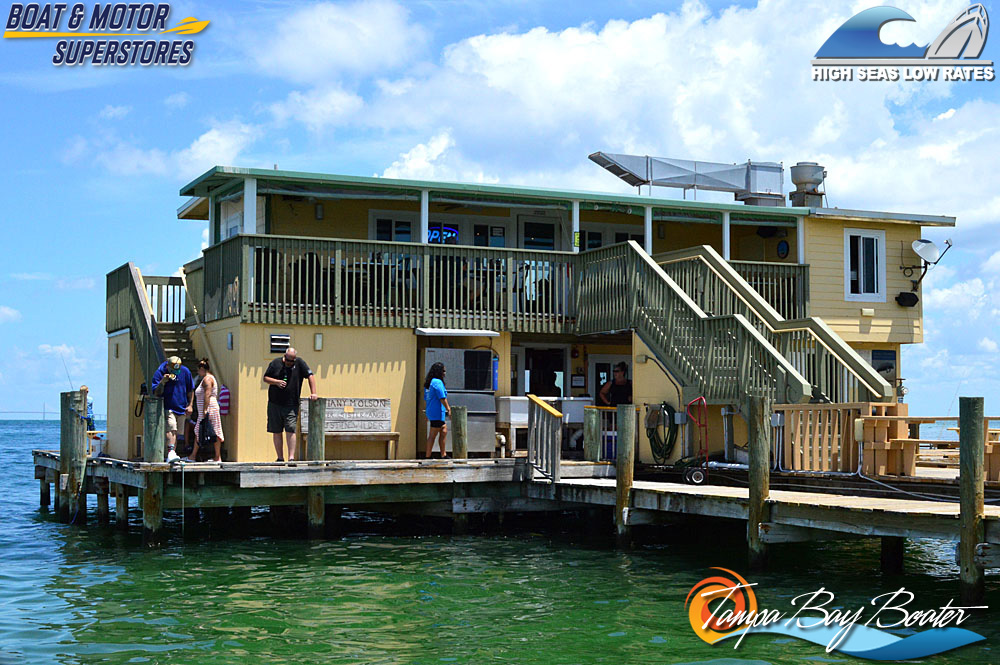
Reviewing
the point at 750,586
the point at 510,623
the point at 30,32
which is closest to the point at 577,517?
the point at 750,586

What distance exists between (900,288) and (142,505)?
15931 millimetres

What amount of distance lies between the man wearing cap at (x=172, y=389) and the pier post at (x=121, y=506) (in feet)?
3.56

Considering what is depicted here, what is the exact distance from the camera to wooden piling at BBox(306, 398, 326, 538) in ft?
55.6

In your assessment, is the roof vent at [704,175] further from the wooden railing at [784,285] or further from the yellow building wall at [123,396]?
the yellow building wall at [123,396]

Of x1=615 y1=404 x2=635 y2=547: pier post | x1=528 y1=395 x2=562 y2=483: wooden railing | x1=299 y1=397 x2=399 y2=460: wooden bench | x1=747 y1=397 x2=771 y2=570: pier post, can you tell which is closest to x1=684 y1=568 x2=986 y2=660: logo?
x1=747 y1=397 x2=771 y2=570: pier post

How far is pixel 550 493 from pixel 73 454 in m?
8.55

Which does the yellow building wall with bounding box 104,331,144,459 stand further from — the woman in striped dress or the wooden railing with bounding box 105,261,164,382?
the woman in striped dress

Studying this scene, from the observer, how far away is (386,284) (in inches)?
802

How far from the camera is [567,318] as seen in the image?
849 inches

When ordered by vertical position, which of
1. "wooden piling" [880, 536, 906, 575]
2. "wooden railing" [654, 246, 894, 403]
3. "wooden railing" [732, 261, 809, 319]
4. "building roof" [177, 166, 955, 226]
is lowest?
"wooden piling" [880, 536, 906, 575]

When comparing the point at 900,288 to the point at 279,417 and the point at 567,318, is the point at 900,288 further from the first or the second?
the point at 279,417

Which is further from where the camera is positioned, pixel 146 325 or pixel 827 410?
pixel 146 325

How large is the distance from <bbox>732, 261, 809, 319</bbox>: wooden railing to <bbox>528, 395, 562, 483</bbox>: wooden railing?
23.3 ft

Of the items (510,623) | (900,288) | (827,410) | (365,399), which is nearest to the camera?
(510,623)
